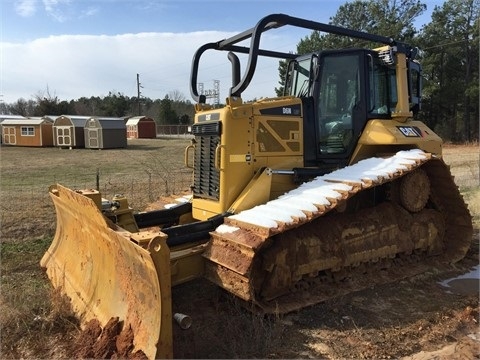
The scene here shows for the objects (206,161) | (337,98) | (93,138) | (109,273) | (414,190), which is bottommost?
(109,273)

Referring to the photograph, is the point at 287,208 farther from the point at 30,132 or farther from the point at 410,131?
the point at 30,132

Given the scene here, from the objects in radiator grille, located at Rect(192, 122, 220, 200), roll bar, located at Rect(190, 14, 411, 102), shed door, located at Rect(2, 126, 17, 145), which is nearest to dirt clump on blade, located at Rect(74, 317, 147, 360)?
radiator grille, located at Rect(192, 122, 220, 200)

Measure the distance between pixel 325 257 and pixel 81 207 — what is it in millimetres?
2756

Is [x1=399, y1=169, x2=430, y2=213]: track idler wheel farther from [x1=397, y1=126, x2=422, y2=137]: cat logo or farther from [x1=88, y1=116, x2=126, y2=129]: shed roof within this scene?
[x1=88, y1=116, x2=126, y2=129]: shed roof

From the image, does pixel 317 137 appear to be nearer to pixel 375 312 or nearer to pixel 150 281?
pixel 375 312

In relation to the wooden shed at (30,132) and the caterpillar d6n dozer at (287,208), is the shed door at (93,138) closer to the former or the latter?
the wooden shed at (30,132)

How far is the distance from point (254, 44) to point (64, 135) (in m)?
35.0

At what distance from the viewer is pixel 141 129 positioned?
2047 inches

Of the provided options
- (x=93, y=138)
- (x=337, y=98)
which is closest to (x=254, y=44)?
(x=337, y=98)

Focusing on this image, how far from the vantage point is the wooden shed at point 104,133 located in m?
34.4

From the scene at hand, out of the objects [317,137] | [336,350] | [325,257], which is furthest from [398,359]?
[317,137]

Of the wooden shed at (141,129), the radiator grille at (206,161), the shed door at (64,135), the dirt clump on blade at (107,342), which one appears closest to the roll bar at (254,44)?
the radiator grille at (206,161)

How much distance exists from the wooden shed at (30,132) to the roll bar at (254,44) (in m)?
34.6

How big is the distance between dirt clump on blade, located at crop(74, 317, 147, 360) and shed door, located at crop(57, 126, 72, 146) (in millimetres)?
34542
